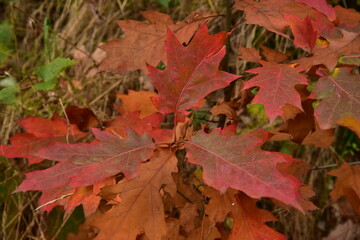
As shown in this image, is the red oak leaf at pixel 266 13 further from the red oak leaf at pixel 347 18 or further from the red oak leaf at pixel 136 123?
the red oak leaf at pixel 136 123

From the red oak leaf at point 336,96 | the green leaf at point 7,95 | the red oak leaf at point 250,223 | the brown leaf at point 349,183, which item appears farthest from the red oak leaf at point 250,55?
the green leaf at point 7,95

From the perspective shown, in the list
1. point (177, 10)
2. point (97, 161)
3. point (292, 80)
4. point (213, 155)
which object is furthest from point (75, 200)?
point (177, 10)

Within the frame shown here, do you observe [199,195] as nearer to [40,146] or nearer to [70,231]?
[40,146]

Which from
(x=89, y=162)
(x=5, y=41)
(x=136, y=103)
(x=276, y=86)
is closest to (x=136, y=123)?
(x=136, y=103)

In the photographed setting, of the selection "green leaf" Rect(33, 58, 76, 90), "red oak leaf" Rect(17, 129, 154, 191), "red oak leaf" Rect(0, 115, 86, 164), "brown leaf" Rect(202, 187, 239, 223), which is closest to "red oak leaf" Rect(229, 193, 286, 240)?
"brown leaf" Rect(202, 187, 239, 223)

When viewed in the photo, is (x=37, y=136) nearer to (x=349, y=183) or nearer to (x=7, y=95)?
(x=7, y=95)

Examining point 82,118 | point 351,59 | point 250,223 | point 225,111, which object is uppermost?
point 351,59
